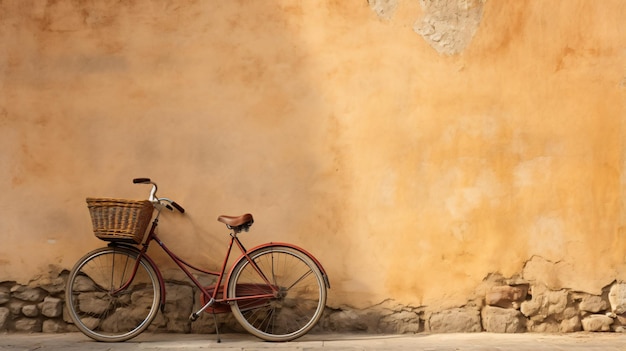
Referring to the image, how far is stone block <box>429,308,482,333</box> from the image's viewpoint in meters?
5.80

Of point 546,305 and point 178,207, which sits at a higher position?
point 178,207

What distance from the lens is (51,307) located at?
583 centimetres

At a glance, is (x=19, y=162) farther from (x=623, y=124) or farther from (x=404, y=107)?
(x=623, y=124)

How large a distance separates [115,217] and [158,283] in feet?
1.89

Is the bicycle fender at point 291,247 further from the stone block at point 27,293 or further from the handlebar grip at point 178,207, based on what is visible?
the stone block at point 27,293

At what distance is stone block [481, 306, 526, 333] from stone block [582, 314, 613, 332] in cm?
48

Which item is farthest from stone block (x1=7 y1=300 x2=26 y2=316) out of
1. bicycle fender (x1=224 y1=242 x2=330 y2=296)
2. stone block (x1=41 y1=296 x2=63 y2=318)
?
bicycle fender (x1=224 y1=242 x2=330 y2=296)

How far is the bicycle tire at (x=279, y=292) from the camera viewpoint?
5.54m

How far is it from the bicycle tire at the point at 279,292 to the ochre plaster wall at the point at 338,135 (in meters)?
0.18

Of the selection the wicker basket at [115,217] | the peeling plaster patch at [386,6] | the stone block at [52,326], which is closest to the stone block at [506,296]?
the peeling plaster patch at [386,6]

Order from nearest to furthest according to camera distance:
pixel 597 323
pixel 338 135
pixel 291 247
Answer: pixel 291 247 < pixel 597 323 < pixel 338 135

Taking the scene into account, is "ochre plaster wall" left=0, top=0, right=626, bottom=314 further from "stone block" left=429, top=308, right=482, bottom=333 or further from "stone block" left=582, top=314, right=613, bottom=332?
"stone block" left=582, top=314, right=613, bottom=332

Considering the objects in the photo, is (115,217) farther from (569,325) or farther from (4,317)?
(569,325)

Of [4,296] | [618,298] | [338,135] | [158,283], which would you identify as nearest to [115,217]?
[158,283]
